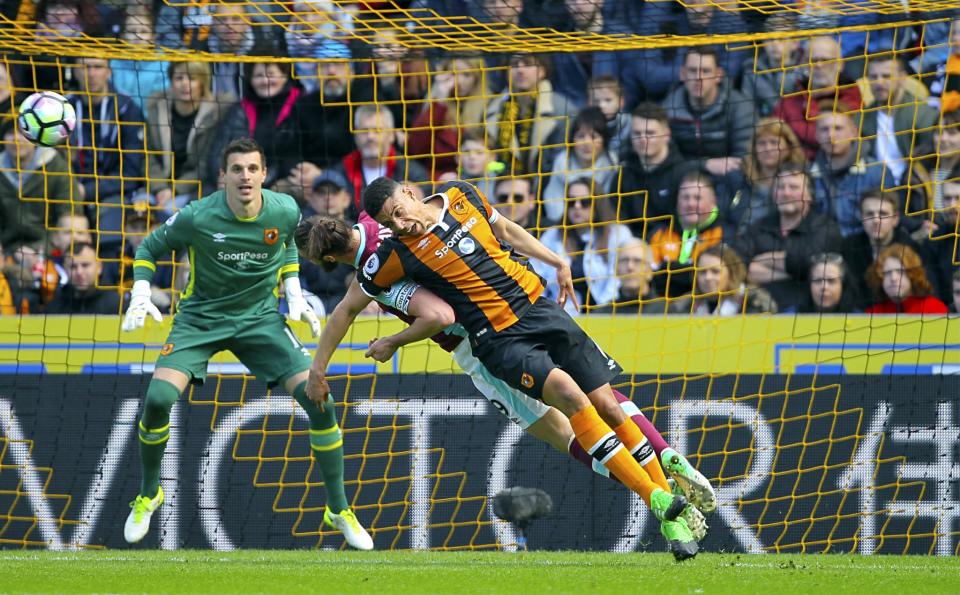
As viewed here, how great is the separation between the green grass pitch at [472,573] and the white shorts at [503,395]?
2.48ft

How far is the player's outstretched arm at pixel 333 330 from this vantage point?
6.37 meters

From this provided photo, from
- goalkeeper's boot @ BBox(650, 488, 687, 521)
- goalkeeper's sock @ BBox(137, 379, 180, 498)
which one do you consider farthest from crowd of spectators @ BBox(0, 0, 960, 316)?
goalkeeper's boot @ BBox(650, 488, 687, 521)

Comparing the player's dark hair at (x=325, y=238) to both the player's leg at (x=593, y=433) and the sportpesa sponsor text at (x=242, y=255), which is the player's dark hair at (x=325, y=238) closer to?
the sportpesa sponsor text at (x=242, y=255)

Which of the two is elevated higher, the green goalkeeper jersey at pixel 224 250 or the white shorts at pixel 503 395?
the green goalkeeper jersey at pixel 224 250

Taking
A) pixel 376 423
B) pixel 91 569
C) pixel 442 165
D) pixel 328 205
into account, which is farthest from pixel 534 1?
pixel 91 569

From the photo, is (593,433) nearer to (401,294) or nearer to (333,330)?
(401,294)

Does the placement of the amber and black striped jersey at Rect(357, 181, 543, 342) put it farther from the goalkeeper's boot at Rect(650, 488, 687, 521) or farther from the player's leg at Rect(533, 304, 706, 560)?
the goalkeeper's boot at Rect(650, 488, 687, 521)

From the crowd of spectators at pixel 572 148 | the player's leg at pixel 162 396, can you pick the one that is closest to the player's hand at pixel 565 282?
the player's leg at pixel 162 396

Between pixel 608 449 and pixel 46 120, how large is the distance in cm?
389

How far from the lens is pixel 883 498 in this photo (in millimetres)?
7875

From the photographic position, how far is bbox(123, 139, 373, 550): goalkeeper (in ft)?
23.6

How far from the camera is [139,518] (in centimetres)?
712

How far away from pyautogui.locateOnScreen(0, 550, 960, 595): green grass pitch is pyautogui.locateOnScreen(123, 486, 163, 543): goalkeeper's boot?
0.38 feet

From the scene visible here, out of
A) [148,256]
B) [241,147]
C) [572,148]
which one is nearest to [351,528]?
[148,256]
